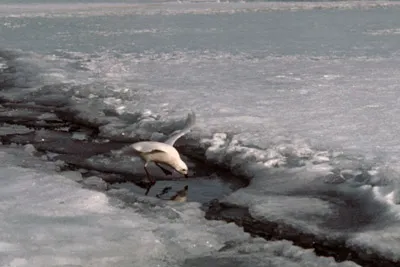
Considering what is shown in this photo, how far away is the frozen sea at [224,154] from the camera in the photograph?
4.65 metres

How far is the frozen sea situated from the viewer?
4.65m

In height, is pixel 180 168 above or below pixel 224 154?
above

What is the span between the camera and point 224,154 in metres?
7.20

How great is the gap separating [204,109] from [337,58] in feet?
27.1

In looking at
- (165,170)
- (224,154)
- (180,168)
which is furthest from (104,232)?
(224,154)

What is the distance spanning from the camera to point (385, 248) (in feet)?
15.0

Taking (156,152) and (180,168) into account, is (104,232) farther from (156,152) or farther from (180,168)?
(180,168)

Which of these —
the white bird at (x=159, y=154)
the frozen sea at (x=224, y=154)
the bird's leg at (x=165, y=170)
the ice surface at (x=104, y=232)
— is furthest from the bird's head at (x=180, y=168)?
the ice surface at (x=104, y=232)

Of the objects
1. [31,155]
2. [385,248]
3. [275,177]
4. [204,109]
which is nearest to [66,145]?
[31,155]

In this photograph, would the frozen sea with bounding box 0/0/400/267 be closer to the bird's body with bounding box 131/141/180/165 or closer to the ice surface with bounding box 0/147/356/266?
the ice surface with bounding box 0/147/356/266

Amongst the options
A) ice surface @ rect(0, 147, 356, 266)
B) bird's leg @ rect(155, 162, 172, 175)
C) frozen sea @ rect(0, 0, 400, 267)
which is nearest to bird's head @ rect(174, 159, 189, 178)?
bird's leg @ rect(155, 162, 172, 175)

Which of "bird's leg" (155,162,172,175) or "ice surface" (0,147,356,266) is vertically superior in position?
"ice surface" (0,147,356,266)

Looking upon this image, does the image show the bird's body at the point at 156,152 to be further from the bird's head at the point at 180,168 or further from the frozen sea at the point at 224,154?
the frozen sea at the point at 224,154

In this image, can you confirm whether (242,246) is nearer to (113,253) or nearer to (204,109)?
(113,253)
